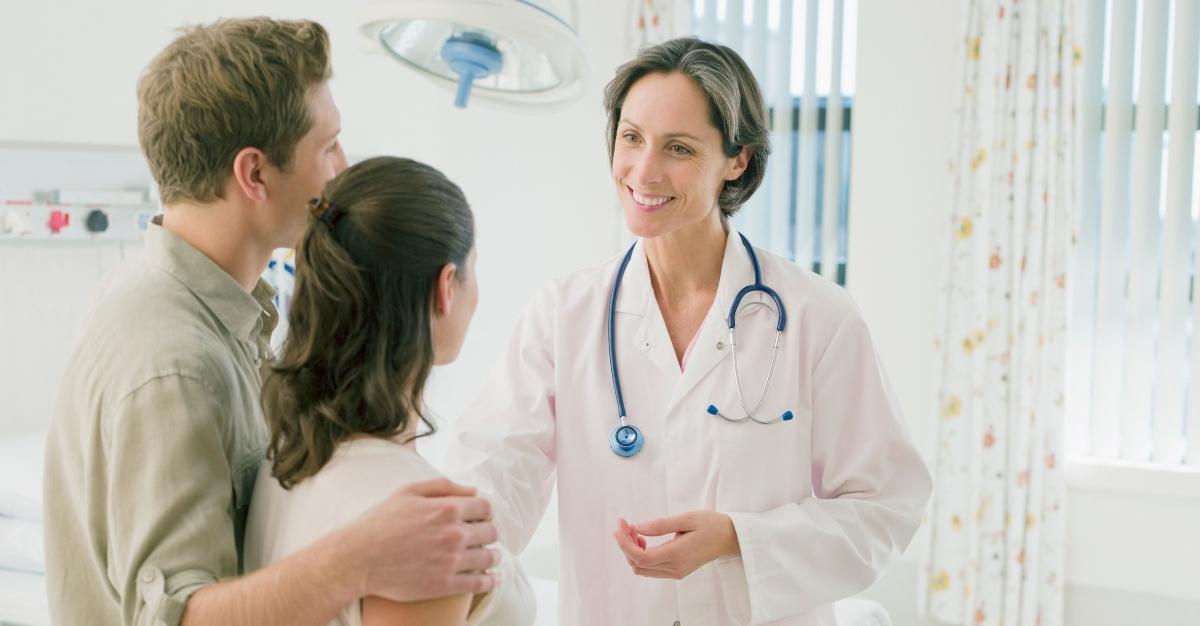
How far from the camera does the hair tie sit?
37.9 inches

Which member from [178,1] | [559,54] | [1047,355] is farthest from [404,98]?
[559,54]

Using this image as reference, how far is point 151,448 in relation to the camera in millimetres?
905

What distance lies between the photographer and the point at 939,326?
3273 millimetres

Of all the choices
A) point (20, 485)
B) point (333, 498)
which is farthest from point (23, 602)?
point (333, 498)

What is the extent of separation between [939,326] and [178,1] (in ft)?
7.92

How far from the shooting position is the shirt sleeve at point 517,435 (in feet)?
4.63

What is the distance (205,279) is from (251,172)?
12cm

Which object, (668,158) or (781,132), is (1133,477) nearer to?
(781,132)

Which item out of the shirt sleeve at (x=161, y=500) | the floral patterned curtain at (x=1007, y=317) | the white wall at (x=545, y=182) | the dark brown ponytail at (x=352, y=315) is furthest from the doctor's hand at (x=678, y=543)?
the floral patterned curtain at (x=1007, y=317)

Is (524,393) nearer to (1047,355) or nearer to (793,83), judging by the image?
(1047,355)

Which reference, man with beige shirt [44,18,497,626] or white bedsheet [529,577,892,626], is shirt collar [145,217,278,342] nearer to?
man with beige shirt [44,18,497,626]

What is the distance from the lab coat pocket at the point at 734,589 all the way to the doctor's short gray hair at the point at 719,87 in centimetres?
56

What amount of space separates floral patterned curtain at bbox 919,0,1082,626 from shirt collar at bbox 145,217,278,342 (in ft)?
8.66

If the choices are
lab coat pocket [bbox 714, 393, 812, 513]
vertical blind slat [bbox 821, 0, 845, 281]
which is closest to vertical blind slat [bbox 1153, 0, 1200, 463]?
vertical blind slat [bbox 821, 0, 845, 281]
